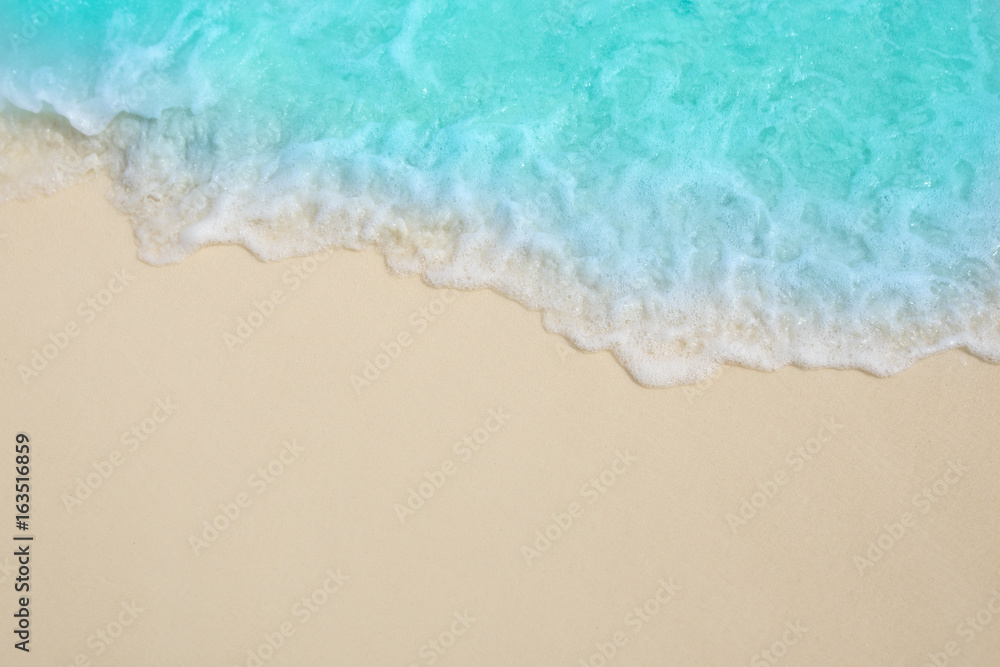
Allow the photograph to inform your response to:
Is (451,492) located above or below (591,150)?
below

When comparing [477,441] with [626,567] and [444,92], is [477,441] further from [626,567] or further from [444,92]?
[444,92]

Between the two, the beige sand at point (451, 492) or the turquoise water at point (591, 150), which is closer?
the beige sand at point (451, 492)

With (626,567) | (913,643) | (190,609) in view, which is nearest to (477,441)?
(626,567)

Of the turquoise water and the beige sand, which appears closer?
the beige sand

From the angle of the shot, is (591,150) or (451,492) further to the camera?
(591,150)
